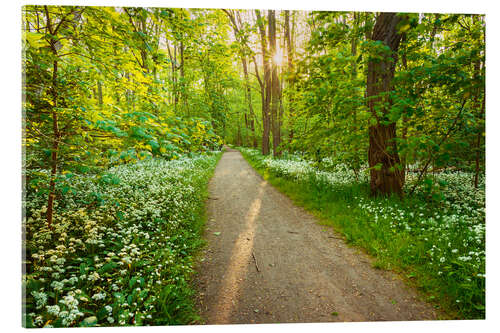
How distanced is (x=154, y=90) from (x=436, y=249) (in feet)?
14.8

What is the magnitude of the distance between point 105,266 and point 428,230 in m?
4.40

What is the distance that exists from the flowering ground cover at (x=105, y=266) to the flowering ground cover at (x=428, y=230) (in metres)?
2.71

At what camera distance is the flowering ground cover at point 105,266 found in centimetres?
165

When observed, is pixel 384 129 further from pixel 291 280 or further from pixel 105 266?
pixel 105 266

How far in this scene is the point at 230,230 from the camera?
4.20 meters

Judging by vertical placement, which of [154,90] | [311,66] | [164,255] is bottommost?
[164,255]

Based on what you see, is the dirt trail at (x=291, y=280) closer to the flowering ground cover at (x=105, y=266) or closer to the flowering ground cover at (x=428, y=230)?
the flowering ground cover at (x=428, y=230)

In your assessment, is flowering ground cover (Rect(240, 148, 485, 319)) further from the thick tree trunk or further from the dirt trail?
the thick tree trunk

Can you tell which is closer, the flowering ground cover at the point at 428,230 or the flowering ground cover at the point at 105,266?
the flowering ground cover at the point at 105,266

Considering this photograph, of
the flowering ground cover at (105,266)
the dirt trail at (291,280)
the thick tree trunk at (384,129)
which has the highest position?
the thick tree trunk at (384,129)

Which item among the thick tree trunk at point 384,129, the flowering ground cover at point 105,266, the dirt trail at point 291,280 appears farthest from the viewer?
the thick tree trunk at point 384,129

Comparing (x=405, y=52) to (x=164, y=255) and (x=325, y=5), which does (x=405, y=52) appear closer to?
(x=325, y=5)

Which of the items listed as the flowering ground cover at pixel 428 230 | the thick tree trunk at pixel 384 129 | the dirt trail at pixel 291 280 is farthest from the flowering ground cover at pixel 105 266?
the thick tree trunk at pixel 384 129
